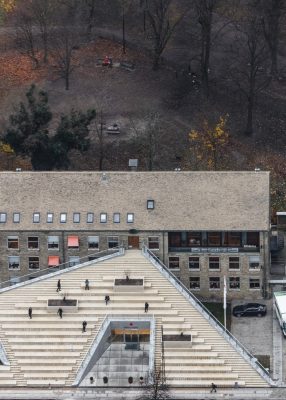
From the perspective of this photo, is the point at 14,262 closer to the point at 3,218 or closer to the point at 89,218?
the point at 3,218

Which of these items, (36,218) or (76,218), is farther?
(36,218)

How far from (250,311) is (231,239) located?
9.17 meters

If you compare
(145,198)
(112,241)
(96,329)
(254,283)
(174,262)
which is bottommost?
(96,329)

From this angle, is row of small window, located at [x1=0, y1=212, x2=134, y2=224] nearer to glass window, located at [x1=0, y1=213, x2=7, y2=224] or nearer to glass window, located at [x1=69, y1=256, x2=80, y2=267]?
glass window, located at [x1=0, y1=213, x2=7, y2=224]

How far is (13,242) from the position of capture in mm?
181500

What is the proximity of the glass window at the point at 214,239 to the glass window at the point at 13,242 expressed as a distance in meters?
23.2

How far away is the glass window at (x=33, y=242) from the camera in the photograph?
594 ft

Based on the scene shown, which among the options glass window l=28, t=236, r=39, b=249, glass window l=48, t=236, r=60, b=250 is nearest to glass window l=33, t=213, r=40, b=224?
glass window l=28, t=236, r=39, b=249

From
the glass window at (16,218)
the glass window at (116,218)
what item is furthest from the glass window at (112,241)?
the glass window at (16,218)

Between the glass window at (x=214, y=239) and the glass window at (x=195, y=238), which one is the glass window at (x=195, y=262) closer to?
the glass window at (x=195, y=238)

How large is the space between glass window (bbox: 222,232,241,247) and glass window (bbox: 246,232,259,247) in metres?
1.08

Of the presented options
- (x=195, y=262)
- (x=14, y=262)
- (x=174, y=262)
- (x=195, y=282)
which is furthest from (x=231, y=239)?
(x=14, y=262)

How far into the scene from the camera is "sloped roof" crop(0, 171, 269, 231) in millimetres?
179500

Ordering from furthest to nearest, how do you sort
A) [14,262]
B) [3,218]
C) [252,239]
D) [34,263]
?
[14,262]
[34,263]
[3,218]
[252,239]
